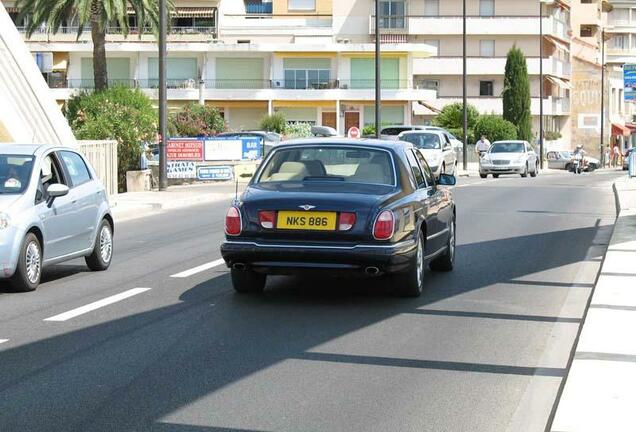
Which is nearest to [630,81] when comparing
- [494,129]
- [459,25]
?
[494,129]

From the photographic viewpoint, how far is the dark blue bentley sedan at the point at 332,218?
1130 cm

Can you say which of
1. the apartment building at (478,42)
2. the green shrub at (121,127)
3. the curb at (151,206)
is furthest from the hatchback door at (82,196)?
the apartment building at (478,42)

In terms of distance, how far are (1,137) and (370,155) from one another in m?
16.7

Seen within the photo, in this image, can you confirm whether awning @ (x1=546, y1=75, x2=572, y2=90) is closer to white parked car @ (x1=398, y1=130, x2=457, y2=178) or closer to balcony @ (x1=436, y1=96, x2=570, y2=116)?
balcony @ (x1=436, y1=96, x2=570, y2=116)

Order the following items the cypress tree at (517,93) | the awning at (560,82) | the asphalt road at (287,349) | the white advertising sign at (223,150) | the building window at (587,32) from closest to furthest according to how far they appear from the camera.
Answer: the asphalt road at (287,349) < the white advertising sign at (223,150) < the cypress tree at (517,93) < the awning at (560,82) < the building window at (587,32)

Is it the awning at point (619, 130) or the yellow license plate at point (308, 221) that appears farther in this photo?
the awning at point (619, 130)

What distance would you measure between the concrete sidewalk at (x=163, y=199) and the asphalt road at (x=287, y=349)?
32.0 feet

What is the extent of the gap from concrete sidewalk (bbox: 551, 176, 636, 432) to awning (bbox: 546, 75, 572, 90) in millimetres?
88293

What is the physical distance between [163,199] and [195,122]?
67.9ft

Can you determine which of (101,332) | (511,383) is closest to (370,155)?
(101,332)

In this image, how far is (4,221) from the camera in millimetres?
12414

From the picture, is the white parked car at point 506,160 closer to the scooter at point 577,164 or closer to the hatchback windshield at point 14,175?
the scooter at point 577,164

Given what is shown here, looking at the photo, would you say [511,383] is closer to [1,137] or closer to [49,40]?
[1,137]

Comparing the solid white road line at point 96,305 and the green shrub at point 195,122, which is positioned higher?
the green shrub at point 195,122
